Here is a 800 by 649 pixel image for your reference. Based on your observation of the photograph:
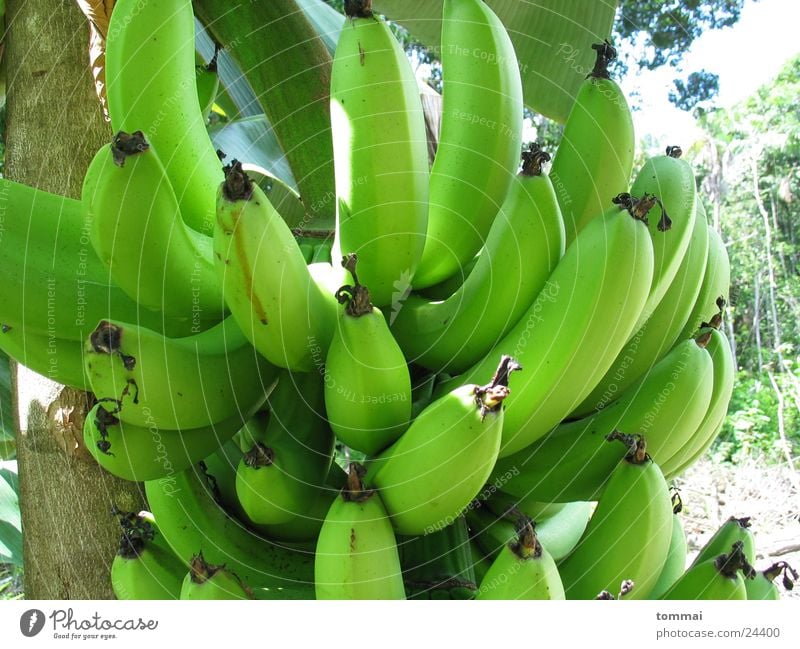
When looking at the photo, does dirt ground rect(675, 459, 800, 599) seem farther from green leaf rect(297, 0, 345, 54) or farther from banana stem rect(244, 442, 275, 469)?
banana stem rect(244, 442, 275, 469)

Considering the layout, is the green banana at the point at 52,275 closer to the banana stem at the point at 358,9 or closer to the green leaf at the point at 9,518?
the banana stem at the point at 358,9

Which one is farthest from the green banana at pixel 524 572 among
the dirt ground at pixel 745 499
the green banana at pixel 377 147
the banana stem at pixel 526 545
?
the dirt ground at pixel 745 499

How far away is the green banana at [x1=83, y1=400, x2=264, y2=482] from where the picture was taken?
529 mm

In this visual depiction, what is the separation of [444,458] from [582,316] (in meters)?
0.13

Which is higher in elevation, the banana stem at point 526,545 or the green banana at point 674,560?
the green banana at point 674,560

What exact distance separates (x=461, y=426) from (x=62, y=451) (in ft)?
1.28

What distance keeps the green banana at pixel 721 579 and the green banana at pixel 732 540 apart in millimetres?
60

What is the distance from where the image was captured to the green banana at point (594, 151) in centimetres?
61

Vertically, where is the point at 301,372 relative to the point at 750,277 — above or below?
below

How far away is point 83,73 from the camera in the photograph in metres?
0.70

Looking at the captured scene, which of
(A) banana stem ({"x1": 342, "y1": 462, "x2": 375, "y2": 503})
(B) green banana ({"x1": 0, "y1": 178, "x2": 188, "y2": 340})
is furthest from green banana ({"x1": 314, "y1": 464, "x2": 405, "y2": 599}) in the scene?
(B) green banana ({"x1": 0, "y1": 178, "x2": 188, "y2": 340})

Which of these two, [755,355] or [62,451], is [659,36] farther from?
[755,355]

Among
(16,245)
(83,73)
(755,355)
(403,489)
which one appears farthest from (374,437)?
(755,355)

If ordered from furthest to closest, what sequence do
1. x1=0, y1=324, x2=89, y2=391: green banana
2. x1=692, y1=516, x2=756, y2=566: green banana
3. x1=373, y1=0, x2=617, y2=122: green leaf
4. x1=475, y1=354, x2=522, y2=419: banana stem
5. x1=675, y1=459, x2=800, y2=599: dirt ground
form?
1. x1=675, y1=459, x2=800, y2=599: dirt ground
2. x1=373, y1=0, x2=617, y2=122: green leaf
3. x1=692, y1=516, x2=756, y2=566: green banana
4. x1=0, y1=324, x2=89, y2=391: green banana
5. x1=475, y1=354, x2=522, y2=419: banana stem
